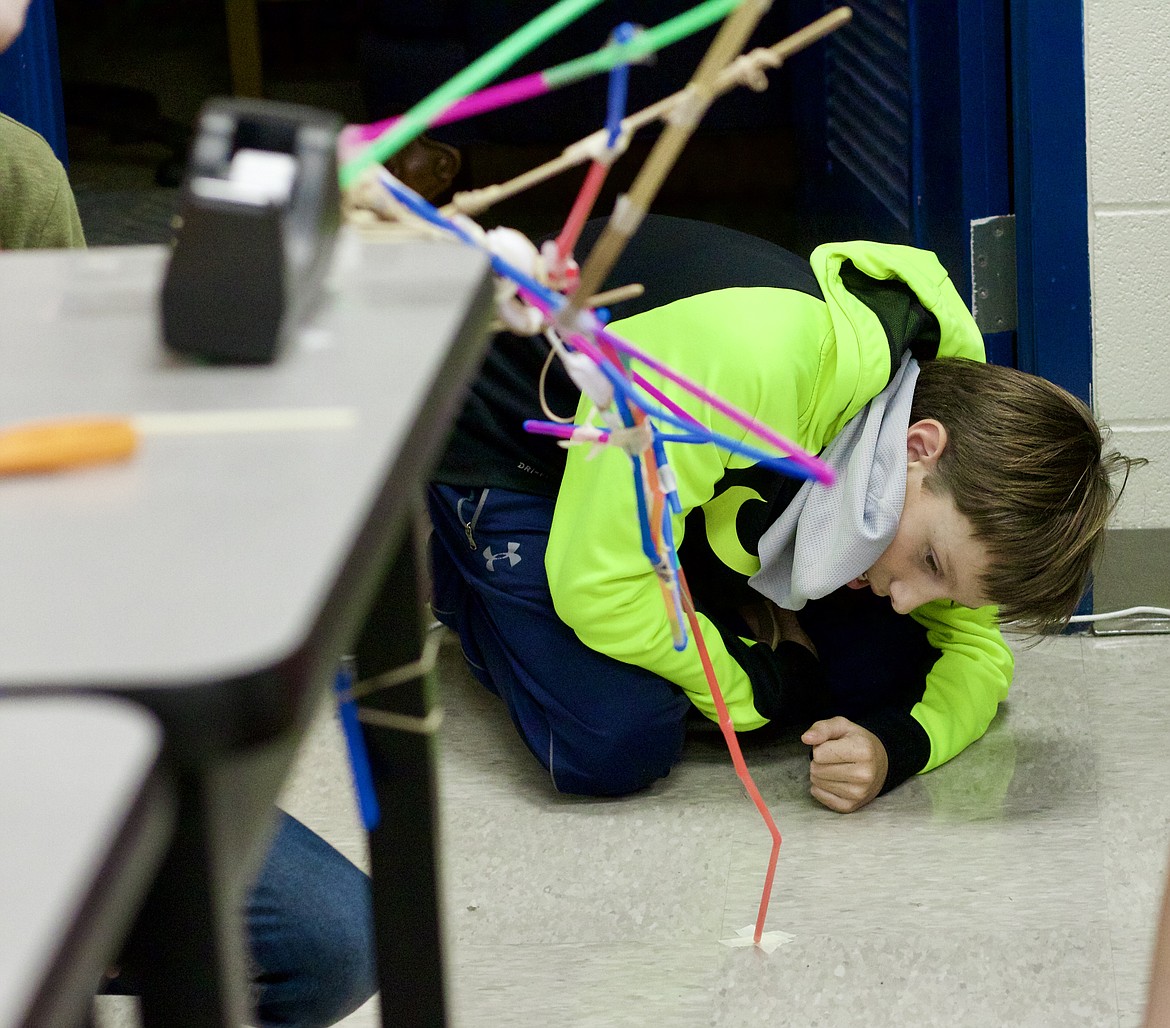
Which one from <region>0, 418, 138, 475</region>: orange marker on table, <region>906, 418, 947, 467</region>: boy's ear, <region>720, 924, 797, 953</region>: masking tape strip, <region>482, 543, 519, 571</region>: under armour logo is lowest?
<region>720, 924, 797, 953</region>: masking tape strip

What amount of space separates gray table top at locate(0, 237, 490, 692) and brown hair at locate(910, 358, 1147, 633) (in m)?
0.97

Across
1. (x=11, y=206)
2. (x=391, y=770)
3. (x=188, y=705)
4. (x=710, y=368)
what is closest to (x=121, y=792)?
(x=188, y=705)

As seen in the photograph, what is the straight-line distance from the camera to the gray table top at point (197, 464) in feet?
1.18

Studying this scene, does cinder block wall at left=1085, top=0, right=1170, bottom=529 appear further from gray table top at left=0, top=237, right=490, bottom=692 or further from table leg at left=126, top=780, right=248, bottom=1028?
table leg at left=126, top=780, right=248, bottom=1028

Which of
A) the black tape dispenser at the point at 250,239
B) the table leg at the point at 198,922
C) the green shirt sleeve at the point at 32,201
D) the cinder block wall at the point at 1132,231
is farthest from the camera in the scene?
the cinder block wall at the point at 1132,231

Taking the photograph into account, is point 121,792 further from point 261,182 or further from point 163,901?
point 261,182

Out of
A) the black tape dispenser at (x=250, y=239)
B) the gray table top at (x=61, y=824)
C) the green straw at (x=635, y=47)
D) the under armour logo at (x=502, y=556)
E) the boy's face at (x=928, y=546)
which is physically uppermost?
the green straw at (x=635, y=47)

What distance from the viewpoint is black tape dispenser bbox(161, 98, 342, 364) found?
538mm

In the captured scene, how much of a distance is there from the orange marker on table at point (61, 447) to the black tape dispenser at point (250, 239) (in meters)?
0.08

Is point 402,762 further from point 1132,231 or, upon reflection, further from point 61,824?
point 1132,231

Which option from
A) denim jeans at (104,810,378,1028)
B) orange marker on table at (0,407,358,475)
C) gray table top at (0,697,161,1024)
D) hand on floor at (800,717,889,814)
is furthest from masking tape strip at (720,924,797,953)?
gray table top at (0,697,161,1024)

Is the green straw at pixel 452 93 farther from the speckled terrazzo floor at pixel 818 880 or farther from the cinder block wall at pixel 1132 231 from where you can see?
the cinder block wall at pixel 1132 231

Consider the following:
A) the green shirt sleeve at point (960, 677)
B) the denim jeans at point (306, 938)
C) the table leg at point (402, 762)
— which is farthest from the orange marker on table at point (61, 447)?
the green shirt sleeve at point (960, 677)

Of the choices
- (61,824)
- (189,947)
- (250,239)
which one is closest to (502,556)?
(250,239)
